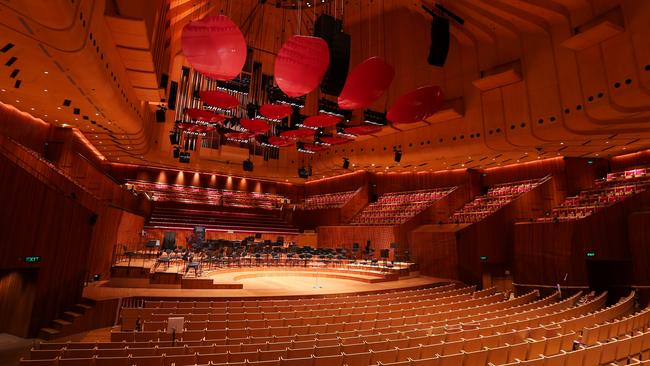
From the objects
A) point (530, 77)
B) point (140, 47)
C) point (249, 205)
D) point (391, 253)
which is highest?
point (530, 77)

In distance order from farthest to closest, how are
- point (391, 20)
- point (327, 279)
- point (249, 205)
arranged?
point (249, 205) → point (391, 20) → point (327, 279)

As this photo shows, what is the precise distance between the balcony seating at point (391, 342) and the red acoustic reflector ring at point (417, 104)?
4.54 meters

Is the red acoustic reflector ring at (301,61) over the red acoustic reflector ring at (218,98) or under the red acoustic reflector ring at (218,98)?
under

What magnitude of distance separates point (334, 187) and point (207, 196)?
7799mm

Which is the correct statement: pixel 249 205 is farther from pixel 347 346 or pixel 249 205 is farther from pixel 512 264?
pixel 347 346

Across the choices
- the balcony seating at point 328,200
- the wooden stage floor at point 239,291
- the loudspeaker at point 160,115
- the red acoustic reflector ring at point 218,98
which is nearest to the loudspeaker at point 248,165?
the balcony seating at point 328,200

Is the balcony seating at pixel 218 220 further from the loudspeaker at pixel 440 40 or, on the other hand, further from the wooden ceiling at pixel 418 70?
the loudspeaker at pixel 440 40

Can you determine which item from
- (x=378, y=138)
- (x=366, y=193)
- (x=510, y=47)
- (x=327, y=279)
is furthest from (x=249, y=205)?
(x=510, y=47)

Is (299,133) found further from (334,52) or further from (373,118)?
(334,52)

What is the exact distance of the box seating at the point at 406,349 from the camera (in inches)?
128

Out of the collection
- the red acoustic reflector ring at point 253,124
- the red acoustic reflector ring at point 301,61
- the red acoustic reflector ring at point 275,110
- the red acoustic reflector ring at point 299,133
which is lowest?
the red acoustic reflector ring at point 301,61

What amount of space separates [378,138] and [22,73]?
12959mm

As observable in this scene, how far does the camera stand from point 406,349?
370 centimetres

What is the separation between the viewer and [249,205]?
70.0ft
